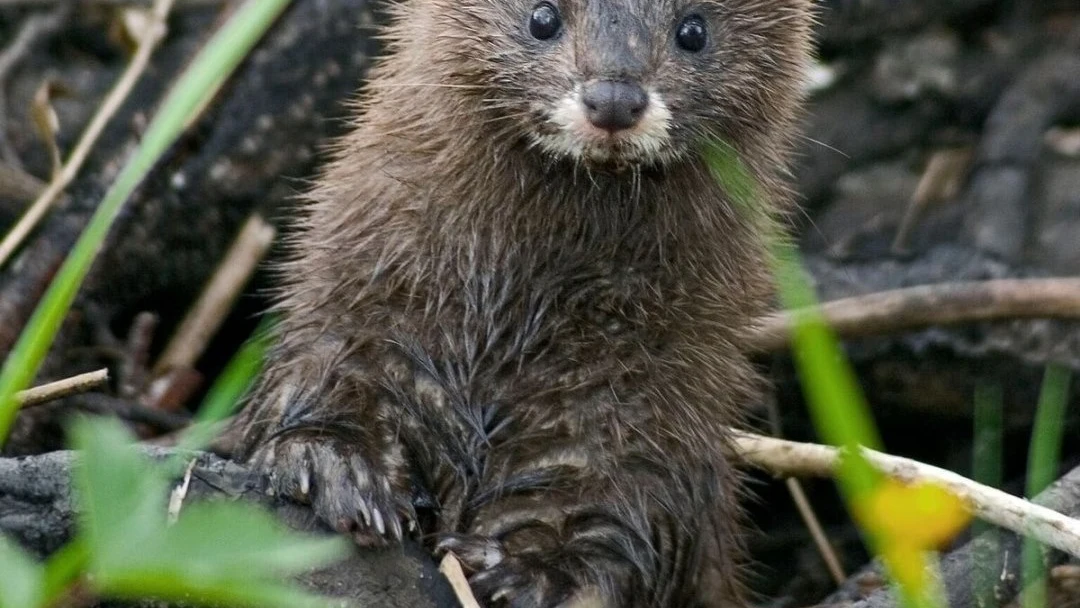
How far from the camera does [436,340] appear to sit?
324 centimetres

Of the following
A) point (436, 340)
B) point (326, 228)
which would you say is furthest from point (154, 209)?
point (436, 340)

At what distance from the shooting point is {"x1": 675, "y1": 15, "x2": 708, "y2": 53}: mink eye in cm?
305

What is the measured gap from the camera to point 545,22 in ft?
10.00

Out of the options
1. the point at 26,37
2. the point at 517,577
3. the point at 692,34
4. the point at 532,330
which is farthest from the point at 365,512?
the point at 26,37

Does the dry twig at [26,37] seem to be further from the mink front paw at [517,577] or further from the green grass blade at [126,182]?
the green grass blade at [126,182]

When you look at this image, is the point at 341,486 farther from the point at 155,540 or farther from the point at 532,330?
the point at 155,540

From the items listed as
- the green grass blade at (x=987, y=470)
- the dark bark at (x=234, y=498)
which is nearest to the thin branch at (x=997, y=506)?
the green grass blade at (x=987, y=470)

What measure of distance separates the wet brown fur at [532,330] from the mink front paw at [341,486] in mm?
14

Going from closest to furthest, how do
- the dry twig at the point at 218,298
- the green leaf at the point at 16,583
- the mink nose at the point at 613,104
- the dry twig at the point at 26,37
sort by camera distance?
1. the green leaf at the point at 16,583
2. the mink nose at the point at 613,104
3. the dry twig at the point at 218,298
4. the dry twig at the point at 26,37

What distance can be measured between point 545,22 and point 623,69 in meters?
0.26

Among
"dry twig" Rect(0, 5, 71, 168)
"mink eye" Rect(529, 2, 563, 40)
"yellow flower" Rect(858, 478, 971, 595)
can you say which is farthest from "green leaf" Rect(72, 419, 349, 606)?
"dry twig" Rect(0, 5, 71, 168)

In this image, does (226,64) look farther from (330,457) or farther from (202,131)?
Answer: (202,131)

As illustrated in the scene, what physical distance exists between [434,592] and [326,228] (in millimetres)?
892

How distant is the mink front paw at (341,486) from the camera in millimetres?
2916
